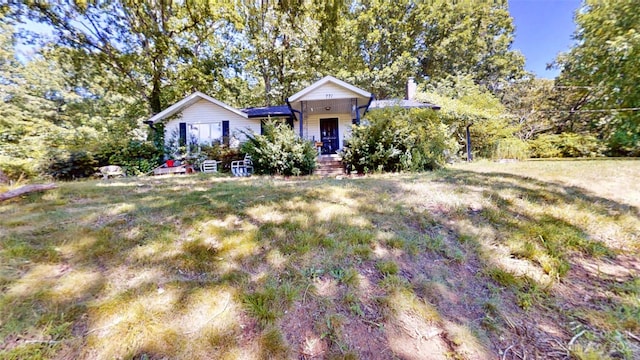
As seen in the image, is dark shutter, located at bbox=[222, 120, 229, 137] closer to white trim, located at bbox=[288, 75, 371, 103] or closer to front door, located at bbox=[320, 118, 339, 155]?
white trim, located at bbox=[288, 75, 371, 103]

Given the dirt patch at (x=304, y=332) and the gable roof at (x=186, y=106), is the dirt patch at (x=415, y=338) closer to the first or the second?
the dirt patch at (x=304, y=332)

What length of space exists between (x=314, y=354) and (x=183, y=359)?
0.73 meters

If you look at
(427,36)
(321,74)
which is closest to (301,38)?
(321,74)

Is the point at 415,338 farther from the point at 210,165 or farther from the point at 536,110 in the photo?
the point at 536,110

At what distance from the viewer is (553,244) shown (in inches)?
104

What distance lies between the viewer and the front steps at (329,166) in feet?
30.7

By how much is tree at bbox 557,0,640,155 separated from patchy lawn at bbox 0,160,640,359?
1273cm

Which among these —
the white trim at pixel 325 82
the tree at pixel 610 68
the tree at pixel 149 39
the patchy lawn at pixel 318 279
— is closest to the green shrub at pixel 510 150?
the tree at pixel 610 68

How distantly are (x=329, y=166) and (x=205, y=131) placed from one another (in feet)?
22.1

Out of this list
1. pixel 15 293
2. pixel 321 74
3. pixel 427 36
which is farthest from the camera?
pixel 427 36

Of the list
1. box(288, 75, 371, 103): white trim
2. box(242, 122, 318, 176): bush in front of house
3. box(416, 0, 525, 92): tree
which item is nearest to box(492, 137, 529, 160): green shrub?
box(288, 75, 371, 103): white trim

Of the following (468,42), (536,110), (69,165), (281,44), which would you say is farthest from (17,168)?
(468,42)

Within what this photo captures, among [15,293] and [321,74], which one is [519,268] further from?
[321,74]

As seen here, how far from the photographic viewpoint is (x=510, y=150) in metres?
12.3
